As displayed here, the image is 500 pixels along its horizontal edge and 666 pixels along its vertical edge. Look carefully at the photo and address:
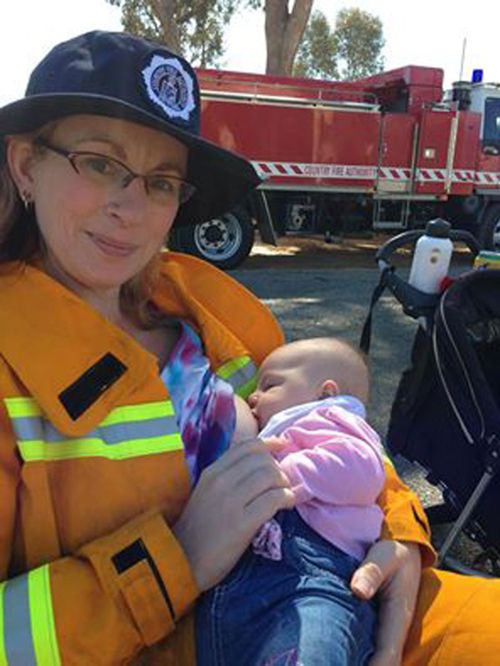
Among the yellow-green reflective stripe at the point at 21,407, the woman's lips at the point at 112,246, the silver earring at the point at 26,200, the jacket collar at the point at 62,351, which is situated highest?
the silver earring at the point at 26,200

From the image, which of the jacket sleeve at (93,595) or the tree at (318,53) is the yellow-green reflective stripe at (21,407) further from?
the tree at (318,53)

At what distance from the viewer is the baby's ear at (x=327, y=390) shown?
1.88 m

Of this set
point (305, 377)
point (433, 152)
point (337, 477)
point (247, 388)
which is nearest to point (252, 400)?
point (247, 388)

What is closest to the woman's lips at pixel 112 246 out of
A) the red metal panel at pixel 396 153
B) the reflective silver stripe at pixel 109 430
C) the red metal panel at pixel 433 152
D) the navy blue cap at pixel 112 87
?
the navy blue cap at pixel 112 87

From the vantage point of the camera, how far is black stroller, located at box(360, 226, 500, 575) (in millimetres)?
2396

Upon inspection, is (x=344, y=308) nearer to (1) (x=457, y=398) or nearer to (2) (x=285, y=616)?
(1) (x=457, y=398)

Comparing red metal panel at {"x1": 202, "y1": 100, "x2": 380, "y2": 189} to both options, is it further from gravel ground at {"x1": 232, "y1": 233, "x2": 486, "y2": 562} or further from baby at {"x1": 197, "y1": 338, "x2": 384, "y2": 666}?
baby at {"x1": 197, "y1": 338, "x2": 384, "y2": 666}

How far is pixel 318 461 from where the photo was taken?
5.13ft

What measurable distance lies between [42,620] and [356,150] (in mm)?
11539

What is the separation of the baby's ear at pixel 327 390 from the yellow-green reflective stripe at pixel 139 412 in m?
0.56

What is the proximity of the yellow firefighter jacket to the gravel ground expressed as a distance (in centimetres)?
219

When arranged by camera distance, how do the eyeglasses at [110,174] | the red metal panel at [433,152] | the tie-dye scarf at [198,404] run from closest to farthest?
the eyeglasses at [110,174] → the tie-dye scarf at [198,404] → the red metal panel at [433,152]

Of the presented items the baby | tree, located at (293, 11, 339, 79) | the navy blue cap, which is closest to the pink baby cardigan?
the baby

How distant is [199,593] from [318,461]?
0.42 metres
